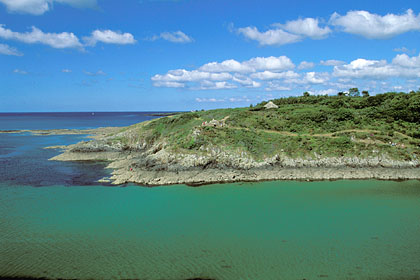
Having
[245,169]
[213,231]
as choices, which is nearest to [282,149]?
[245,169]

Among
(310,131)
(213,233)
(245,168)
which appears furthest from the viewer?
(310,131)

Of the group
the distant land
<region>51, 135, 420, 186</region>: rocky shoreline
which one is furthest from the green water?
the distant land

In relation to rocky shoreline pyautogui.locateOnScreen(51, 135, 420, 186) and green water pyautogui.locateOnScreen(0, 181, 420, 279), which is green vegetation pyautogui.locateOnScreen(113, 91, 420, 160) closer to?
rocky shoreline pyautogui.locateOnScreen(51, 135, 420, 186)

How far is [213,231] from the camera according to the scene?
18.3 metres

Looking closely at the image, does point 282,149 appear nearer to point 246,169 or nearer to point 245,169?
point 246,169

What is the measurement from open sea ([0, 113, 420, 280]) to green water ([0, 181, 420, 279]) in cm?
7

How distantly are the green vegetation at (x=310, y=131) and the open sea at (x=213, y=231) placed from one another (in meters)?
7.13

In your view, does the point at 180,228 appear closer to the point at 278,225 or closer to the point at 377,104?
the point at 278,225

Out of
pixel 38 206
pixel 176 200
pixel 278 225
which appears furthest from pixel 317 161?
pixel 38 206

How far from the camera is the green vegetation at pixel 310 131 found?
116 ft

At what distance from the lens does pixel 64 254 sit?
15.7 meters

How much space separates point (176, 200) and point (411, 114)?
42933mm

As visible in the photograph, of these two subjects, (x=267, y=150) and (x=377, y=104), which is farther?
(x=377, y=104)

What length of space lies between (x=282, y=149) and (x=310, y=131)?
8.91 metres
